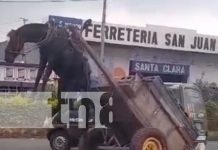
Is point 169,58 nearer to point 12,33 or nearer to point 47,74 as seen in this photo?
point 47,74

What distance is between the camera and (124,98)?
40.3 feet

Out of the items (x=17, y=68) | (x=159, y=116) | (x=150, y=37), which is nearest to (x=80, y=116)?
(x=159, y=116)

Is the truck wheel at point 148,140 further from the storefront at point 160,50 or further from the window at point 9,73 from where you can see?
the window at point 9,73

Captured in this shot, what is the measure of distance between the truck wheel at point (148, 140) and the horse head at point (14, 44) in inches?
120

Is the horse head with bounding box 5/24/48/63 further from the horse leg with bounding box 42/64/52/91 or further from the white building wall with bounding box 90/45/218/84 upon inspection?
the white building wall with bounding box 90/45/218/84

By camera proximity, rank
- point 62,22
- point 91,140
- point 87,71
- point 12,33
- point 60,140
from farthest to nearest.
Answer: point 60,140
point 91,140
point 62,22
point 87,71
point 12,33

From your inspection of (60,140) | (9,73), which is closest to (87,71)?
(60,140)

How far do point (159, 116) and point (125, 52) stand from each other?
2586 cm

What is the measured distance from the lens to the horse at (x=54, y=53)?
11.7 meters

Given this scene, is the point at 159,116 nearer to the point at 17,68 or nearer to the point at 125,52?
the point at 125,52

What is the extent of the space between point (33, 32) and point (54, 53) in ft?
2.31

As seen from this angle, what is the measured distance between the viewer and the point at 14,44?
11.7m

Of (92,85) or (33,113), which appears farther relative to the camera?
(33,113)

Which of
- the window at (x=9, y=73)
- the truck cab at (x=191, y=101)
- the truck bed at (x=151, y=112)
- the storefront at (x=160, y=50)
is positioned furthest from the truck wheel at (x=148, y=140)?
the window at (x=9, y=73)
